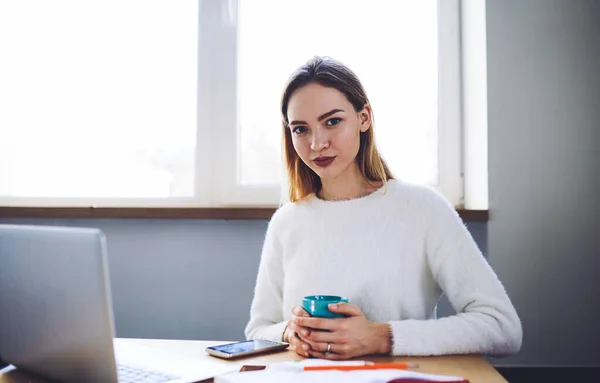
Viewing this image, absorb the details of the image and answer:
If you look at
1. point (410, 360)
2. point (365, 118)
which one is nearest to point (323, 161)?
point (365, 118)

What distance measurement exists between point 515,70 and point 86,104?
4.90 feet

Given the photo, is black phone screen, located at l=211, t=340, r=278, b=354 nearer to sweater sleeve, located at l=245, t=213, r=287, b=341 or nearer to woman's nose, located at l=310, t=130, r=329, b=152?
sweater sleeve, located at l=245, t=213, r=287, b=341

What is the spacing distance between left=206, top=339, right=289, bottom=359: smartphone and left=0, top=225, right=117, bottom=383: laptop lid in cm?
27

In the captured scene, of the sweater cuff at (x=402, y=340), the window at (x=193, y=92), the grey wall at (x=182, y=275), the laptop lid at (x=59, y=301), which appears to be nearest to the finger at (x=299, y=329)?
the sweater cuff at (x=402, y=340)

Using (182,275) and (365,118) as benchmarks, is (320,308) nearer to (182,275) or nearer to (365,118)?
(365,118)

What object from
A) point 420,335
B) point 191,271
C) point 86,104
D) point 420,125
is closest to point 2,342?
point 420,335

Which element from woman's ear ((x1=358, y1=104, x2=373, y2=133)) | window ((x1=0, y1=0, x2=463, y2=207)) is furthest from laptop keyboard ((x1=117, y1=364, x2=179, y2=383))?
window ((x1=0, y1=0, x2=463, y2=207))

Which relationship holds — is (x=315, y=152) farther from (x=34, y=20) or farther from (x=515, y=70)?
(x=34, y=20)

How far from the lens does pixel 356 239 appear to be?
3.83 ft

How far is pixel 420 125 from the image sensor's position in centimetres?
181

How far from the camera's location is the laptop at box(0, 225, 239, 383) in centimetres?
56

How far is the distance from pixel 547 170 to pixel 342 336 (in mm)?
995

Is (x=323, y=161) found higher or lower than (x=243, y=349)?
higher

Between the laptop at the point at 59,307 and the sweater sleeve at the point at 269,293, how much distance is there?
444mm
